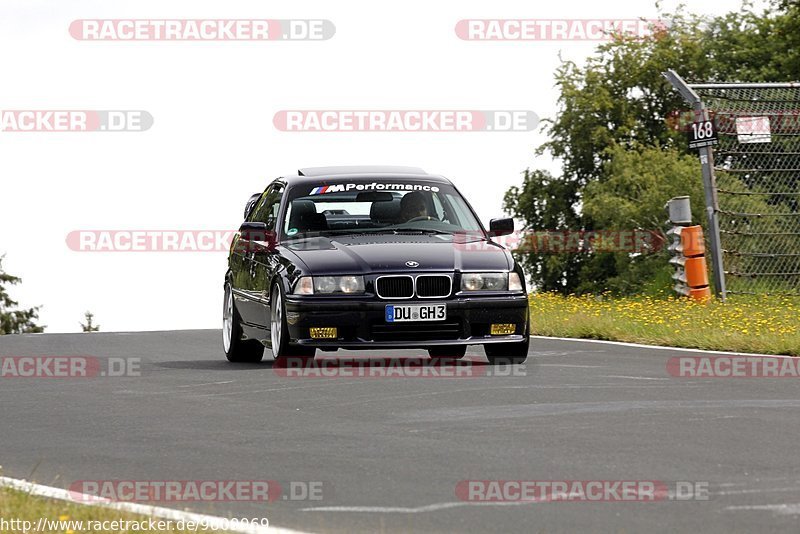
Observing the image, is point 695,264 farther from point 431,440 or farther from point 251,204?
point 431,440

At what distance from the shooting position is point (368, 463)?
8.02m

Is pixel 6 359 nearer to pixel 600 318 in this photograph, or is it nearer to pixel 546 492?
pixel 600 318

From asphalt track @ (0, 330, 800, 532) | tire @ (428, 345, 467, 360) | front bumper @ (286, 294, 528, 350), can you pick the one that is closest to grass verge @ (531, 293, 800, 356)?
asphalt track @ (0, 330, 800, 532)

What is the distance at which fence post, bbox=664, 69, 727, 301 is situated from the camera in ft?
70.2

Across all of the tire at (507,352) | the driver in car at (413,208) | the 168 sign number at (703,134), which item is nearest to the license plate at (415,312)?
the tire at (507,352)

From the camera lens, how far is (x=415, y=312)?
523 inches

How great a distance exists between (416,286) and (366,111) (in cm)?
911

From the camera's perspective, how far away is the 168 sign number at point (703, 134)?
70.0ft

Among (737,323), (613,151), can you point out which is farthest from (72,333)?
(613,151)

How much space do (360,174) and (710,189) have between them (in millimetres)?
7986

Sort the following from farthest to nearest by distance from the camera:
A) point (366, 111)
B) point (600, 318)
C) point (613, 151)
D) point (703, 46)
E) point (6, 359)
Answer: point (703, 46) < point (613, 151) < point (366, 111) < point (600, 318) < point (6, 359)

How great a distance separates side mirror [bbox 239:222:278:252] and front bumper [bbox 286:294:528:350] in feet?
4.72

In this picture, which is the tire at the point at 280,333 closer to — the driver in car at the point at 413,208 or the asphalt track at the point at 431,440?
the asphalt track at the point at 431,440

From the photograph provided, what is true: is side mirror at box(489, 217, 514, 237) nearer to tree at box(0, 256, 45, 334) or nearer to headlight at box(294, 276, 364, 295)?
headlight at box(294, 276, 364, 295)
